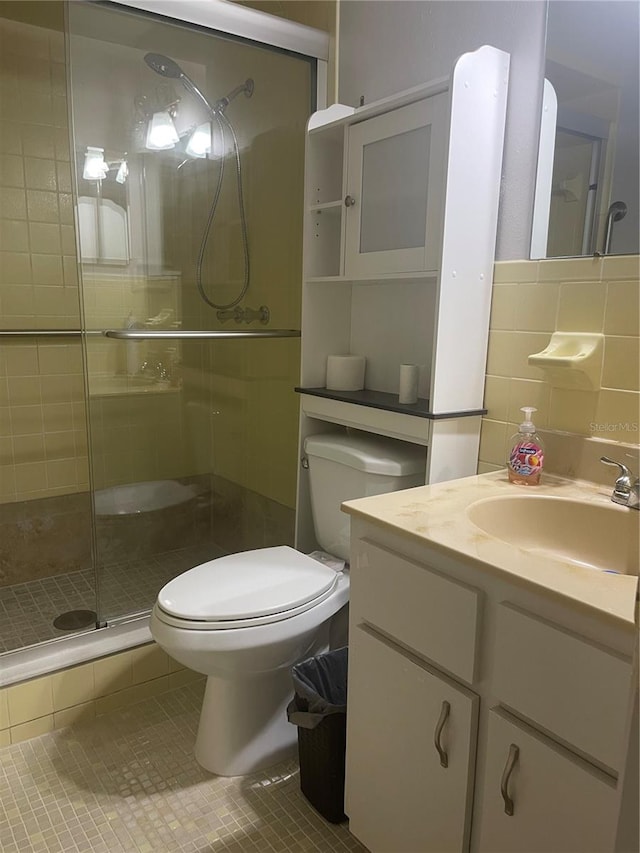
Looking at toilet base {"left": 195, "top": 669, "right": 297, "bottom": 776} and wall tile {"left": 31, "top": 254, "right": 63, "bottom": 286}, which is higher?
wall tile {"left": 31, "top": 254, "right": 63, "bottom": 286}

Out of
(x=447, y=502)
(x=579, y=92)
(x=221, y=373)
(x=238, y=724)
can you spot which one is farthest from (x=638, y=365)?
(x=221, y=373)

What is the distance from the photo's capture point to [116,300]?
2100 millimetres

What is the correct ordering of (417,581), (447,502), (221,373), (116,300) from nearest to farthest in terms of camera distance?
1. (417,581)
2. (447,502)
3. (116,300)
4. (221,373)

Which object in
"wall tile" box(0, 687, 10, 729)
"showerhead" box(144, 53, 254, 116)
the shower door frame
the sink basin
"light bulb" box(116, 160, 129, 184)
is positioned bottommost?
"wall tile" box(0, 687, 10, 729)

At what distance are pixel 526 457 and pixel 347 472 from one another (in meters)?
0.51

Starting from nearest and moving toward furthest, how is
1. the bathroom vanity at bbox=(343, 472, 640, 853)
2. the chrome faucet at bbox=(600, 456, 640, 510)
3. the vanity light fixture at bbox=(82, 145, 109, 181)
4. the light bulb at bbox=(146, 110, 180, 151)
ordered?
the bathroom vanity at bbox=(343, 472, 640, 853)
the chrome faucet at bbox=(600, 456, 640, 510)
the vanity light fixture at bbox=(82, 145, 109, 181)
the light bulb at bbox=(146, 110, 180, 151)

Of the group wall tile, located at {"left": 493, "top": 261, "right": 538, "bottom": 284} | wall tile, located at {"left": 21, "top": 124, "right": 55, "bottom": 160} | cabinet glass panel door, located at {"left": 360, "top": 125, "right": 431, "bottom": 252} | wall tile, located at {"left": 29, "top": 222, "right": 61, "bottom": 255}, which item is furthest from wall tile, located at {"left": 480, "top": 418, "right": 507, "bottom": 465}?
wall tile, located at {"left": 21, "top": 124, "right": 55, "bottom": 160}

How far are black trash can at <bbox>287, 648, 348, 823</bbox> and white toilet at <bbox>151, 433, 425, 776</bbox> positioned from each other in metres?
0.13

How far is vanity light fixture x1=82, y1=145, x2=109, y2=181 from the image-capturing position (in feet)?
6.70

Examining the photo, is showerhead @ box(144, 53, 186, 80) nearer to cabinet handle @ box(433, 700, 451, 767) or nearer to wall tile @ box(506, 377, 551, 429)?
wall tile @ box(506, 377, 551, 429)

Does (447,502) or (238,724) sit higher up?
(447,502)

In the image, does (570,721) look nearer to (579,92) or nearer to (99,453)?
(579,92)

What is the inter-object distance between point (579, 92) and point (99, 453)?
1754 mm

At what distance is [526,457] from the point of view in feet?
4.67
